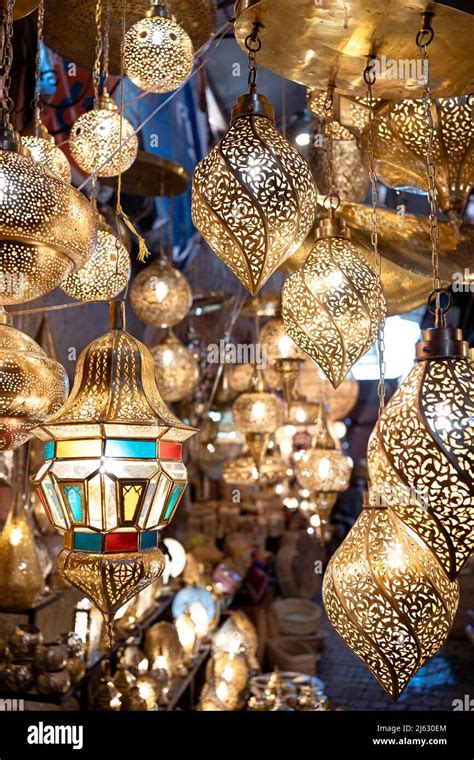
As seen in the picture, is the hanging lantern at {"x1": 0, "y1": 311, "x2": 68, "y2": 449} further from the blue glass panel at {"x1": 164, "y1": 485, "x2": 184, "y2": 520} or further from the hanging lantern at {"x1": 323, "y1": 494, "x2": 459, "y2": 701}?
the hanging lantern at {"x1": 323, "y1": 494, "x2": 459, "y2": 701}

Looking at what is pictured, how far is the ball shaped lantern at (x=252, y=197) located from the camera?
1.28 metres

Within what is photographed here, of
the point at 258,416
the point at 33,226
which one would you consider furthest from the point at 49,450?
the point at 258,416

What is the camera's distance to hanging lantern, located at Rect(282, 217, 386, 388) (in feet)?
5.19

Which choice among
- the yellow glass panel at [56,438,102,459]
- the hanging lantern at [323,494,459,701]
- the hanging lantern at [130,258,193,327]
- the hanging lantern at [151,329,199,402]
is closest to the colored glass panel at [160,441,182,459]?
the yellow glass panel at [56,438,102,459]

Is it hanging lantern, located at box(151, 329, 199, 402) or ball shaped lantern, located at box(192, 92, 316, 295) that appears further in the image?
hanging lantern, located at box(151, 329, 199, 402)

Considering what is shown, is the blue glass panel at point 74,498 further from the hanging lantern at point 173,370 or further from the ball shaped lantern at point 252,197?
the hanging lantern at point 173,370

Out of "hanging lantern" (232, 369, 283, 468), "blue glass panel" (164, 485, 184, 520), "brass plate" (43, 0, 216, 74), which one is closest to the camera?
"blue glass panel" (164, 485, 184, 520)

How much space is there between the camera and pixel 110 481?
47.8 inches

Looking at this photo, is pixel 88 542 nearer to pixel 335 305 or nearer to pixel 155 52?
pixel 335 305

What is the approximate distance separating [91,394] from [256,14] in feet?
2.23

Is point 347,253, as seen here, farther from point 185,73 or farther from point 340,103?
point 185,73

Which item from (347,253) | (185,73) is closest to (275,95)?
(185,73)

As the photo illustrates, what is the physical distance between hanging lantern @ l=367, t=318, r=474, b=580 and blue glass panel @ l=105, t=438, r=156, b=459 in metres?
0.38

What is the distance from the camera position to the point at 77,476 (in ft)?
4.02
